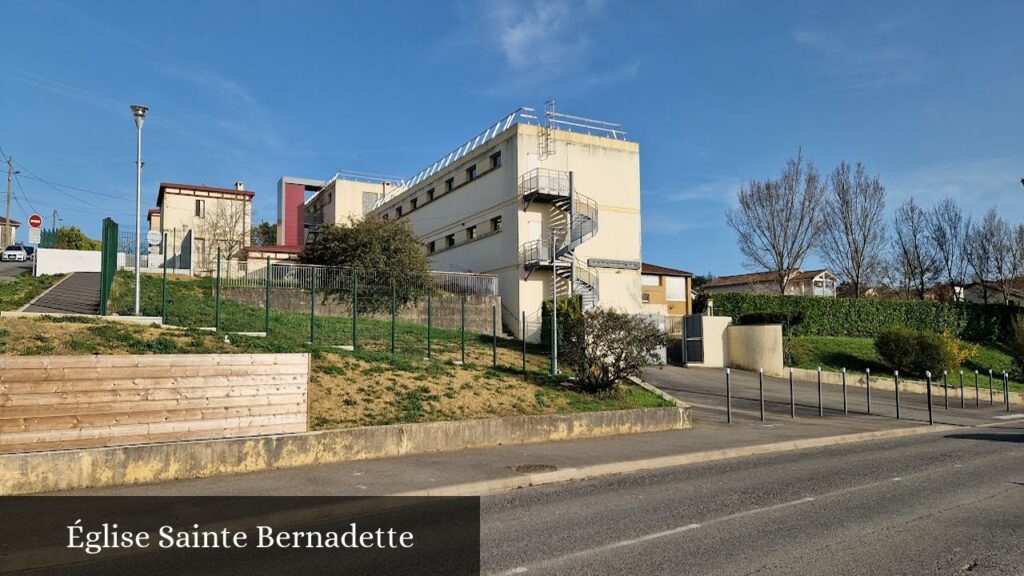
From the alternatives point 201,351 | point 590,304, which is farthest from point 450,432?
point 590,304

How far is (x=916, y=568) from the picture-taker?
18.5 feet

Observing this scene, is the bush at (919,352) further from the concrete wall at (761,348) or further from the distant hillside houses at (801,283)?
the distant hillside houses at (801,283)

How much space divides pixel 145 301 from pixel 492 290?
16939 millimetres

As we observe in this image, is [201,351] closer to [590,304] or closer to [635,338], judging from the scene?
[635,338]

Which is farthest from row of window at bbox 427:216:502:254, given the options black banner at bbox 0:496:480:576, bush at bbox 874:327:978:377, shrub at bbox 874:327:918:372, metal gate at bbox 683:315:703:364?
black banner at bbox 0:496:480:576

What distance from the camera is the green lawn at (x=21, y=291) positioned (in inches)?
693

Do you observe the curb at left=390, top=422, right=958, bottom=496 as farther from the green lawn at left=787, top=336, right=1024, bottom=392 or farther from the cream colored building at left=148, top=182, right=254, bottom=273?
the cream colored building at left=148, top=182, right=254, bottom=273

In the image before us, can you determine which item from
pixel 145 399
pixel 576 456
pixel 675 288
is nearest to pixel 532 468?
pixel 576 456

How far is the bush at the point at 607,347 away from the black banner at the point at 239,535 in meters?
8.62

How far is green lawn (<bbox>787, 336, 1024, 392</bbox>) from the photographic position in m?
31.4

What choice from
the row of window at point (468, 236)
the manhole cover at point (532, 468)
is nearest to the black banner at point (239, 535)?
the manhole cover at point (532, 468)

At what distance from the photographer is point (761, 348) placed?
2959cm

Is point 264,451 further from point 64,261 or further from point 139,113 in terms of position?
point 64,261

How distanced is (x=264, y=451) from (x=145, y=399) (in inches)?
72.9
